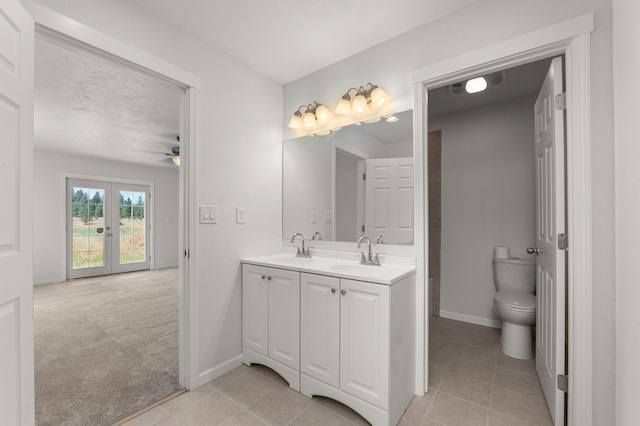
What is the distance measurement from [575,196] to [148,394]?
2.69 meters

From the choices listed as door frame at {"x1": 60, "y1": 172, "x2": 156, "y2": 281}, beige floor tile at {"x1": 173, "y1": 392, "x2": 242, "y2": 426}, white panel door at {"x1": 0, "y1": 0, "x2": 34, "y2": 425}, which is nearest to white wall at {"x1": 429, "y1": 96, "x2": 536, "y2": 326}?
beige floor tile at {"x1": 173, "y1": 392, "x2": 242, "y2": 426}

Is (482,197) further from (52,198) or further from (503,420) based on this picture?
(52,198)

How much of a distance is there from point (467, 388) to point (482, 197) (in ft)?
6.12

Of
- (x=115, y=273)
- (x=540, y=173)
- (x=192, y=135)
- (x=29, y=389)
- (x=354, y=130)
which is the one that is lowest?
(x=115, y=273)

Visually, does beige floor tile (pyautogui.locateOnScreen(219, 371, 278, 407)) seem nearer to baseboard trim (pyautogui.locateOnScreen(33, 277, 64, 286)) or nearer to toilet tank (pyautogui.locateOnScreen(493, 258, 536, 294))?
toilet tank (pyautogui.locateOnScreen(493, 258, 536, 294))

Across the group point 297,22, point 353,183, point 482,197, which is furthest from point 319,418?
point 482,197

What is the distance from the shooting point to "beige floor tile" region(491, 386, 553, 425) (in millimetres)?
1549

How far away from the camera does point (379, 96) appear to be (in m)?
1.97

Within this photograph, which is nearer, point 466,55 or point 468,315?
point 466,55

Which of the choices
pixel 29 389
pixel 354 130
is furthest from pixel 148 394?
pixel 354 130

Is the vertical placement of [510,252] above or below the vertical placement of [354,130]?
below

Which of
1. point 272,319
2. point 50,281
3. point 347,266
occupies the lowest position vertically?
point 50,281

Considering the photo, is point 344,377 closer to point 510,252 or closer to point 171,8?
point 510,252

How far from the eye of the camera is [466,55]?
1.65 meters
